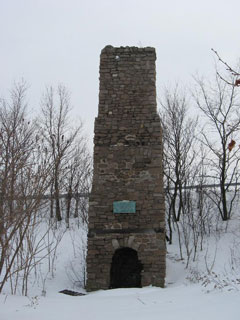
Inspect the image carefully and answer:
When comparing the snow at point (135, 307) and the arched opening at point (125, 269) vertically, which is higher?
the snow at point (135, 307)

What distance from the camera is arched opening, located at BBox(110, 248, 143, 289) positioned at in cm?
A: 883

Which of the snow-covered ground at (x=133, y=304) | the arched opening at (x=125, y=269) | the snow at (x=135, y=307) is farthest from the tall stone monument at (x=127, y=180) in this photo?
the snow at (x=135, y=307)

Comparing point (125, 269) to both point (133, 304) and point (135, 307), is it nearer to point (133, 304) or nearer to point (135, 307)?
point (133, 304)

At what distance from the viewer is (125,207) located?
28.1 ft

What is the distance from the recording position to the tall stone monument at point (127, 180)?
843cm

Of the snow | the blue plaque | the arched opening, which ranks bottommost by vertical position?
the arched opening

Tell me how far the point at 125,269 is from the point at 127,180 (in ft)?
8.79

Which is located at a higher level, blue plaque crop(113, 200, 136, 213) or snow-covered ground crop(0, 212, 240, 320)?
blue plaque crop(113, 200, 136, 213)

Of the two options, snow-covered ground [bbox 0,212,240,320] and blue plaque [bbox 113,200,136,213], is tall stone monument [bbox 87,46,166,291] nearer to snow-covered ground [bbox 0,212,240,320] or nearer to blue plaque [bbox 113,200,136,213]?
blue plaque [bbox 113,200,136,213]

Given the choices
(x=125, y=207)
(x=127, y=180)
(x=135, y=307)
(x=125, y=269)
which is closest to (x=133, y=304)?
(x=135, y=307)

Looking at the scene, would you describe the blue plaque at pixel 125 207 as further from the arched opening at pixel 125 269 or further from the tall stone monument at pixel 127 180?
the arched opening at pixel 125 269

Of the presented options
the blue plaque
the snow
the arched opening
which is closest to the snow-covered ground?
the snow

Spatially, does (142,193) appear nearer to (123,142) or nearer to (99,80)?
(123,142)

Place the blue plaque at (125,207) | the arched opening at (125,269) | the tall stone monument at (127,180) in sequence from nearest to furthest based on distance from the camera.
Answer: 1. the tall stone monument at (127,180)
2. the blue plaque at (125,207)
3. the arched opening at (125,269)
